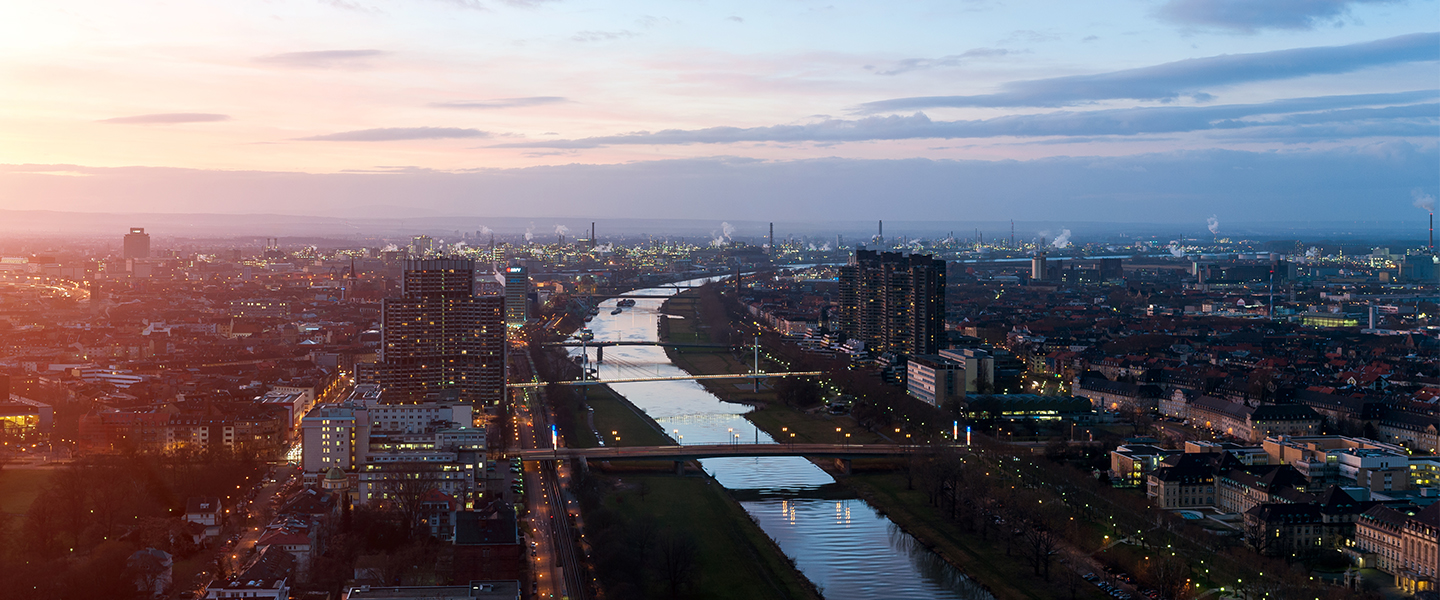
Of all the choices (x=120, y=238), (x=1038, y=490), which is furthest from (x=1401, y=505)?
(x=120, y=238)

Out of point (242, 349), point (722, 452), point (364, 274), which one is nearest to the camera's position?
point (722, 452)

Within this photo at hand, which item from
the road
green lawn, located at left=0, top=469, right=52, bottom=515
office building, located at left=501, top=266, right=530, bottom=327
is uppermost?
office building, located at left=501, top=266, right=530, bottom=327

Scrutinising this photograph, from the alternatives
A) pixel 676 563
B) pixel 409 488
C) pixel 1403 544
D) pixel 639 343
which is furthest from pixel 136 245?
pixel 1403 544

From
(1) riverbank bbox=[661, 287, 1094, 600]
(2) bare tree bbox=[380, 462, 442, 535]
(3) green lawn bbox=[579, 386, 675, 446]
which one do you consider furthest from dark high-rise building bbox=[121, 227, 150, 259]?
(2) bare tree bbox=[380, 462, 442, 535]

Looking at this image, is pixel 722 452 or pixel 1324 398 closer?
pixel 722 452

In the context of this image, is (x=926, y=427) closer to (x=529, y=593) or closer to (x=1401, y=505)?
(x=1401, y=505)

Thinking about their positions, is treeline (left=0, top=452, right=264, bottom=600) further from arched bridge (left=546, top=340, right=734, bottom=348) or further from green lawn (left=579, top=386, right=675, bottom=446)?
arched bridge (left=546, top=340, right=734, bottom=348)

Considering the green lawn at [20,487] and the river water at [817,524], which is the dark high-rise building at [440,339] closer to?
the river water at [817,524]
